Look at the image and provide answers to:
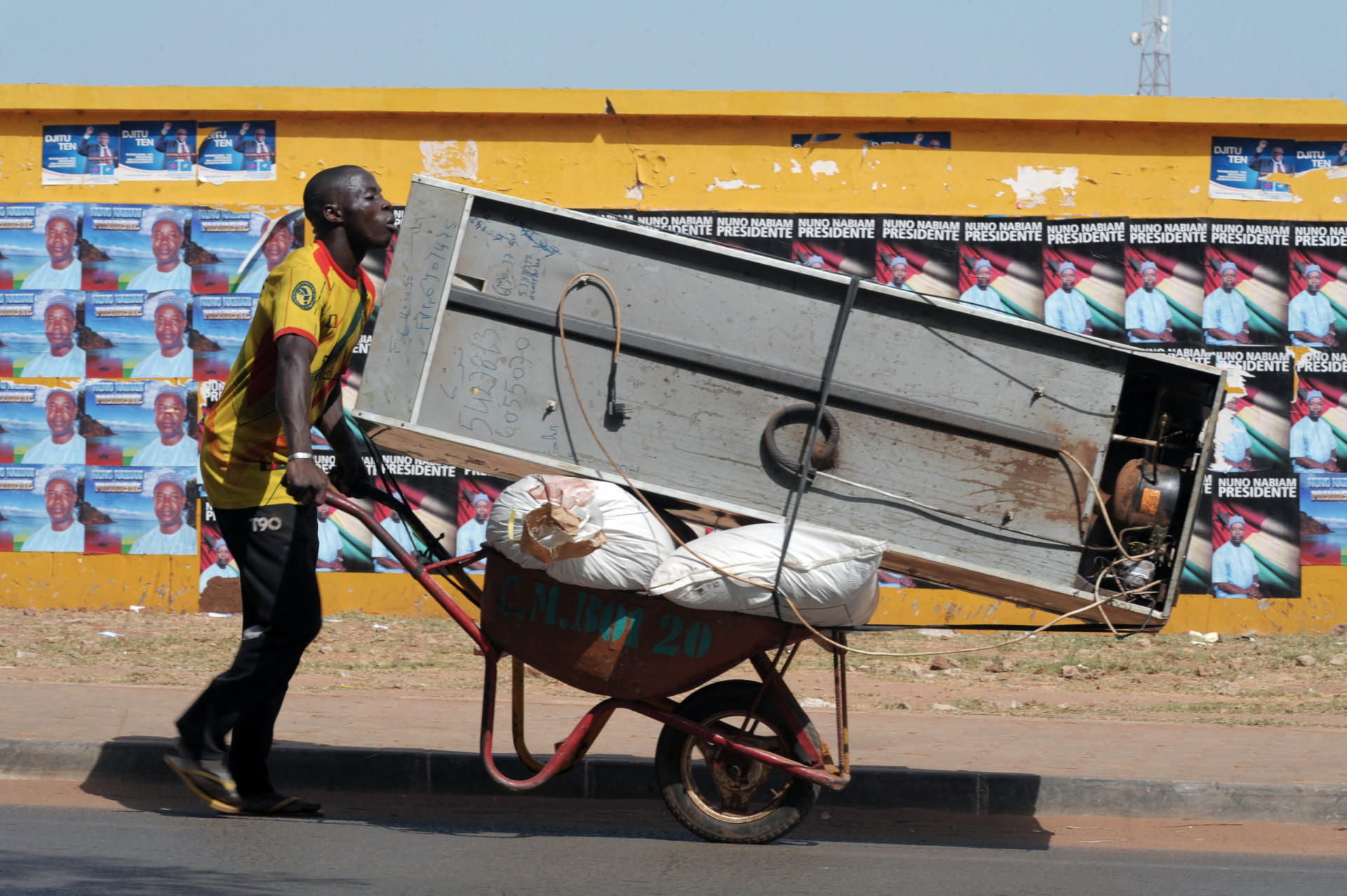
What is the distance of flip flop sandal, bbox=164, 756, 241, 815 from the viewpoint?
14.4 ft

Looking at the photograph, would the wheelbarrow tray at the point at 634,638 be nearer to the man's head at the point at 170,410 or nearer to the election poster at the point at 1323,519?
the man's head at the point at 170,410

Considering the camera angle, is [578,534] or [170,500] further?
[170,500]

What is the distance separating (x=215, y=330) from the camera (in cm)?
1003

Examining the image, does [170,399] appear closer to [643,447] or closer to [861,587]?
[643,447]

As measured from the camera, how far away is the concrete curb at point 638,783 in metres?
4.95

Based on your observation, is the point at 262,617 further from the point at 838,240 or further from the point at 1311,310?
the point at 1311,310

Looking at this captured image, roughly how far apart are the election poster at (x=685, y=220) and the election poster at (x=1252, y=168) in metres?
3.67

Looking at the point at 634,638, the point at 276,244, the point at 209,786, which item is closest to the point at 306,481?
the point at 634,638

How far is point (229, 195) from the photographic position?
1003 cm

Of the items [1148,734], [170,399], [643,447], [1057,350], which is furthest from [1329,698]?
[170,399]

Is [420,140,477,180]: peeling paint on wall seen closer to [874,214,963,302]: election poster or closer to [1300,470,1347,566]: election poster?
[874,214,963,302]: election poster

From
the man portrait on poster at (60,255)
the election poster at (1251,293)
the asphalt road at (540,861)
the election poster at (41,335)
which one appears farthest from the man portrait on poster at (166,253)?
the election poster at (1251,293)

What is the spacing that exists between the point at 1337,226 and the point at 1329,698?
154 inches

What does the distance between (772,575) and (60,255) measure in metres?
7.98
